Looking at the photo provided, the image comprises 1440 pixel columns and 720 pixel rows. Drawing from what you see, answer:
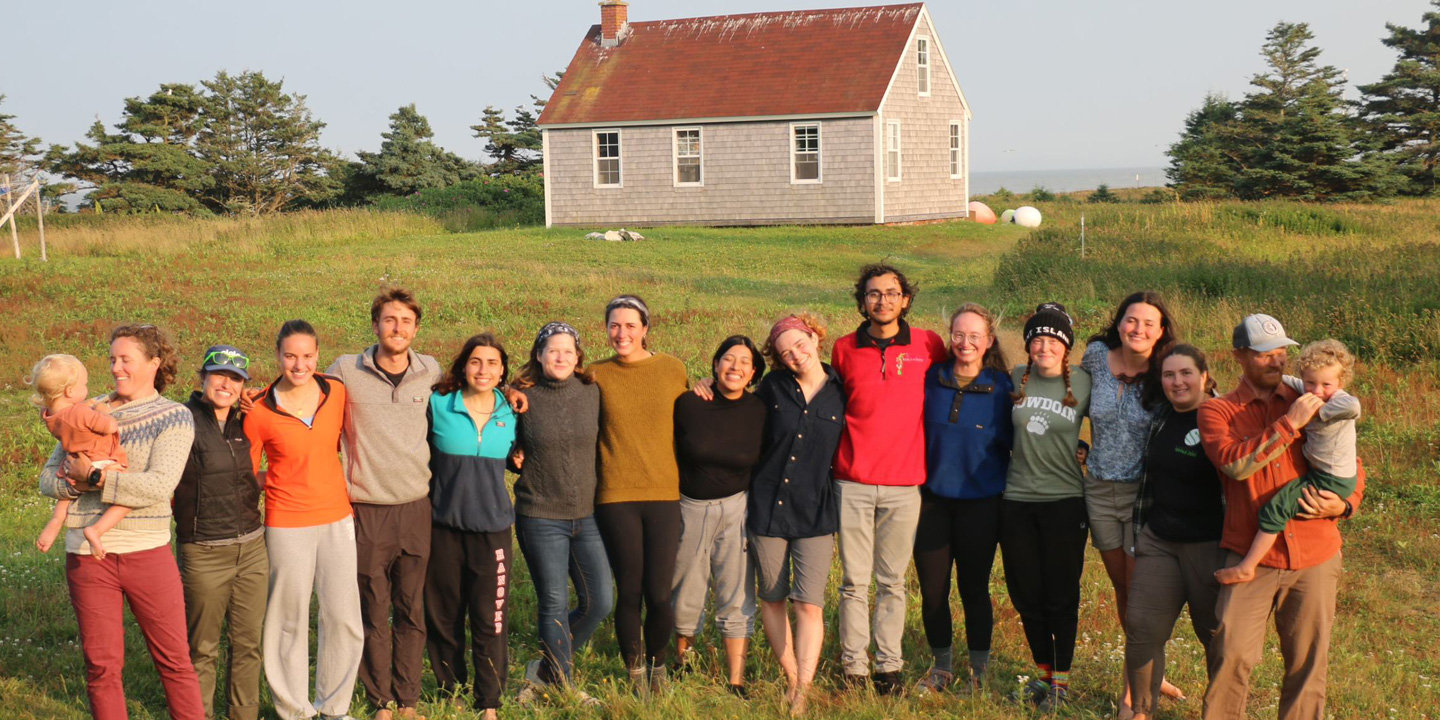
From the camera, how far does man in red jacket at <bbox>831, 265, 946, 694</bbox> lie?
5.30 metres

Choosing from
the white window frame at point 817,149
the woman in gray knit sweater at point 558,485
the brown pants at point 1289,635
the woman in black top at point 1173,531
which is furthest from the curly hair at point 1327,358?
the white window frame at point 817,149

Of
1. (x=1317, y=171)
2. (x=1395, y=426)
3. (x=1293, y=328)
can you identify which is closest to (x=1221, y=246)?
(x=1293, y=328)

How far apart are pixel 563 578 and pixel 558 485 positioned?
1.41ft

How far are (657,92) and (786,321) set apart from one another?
26505 mm

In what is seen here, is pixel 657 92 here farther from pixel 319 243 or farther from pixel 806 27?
pixel 319 243

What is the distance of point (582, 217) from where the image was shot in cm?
3131

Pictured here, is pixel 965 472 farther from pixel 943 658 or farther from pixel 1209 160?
pixel 1209 160

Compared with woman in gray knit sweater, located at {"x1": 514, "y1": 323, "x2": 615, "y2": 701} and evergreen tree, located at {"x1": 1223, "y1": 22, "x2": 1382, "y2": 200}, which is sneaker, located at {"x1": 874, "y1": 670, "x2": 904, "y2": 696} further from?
evergreen tree, located at {"x1": 1223, "y1": 22, "x2": 1382, "y2": 200}

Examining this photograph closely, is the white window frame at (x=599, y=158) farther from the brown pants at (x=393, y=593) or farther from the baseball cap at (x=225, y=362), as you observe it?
the baseball cap at (x=225, y=362)

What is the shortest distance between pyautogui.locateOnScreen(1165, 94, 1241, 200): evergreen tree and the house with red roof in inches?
655

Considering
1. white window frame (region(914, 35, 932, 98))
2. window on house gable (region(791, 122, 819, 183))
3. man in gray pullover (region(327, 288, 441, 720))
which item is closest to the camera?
man in gray pullover (region(327, 288, 441, 720))

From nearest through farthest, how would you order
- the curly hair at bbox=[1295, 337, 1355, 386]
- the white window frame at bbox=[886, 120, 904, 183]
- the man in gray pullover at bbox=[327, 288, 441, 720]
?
the curly hair at bbox=[1295, 337, 1355, 386]
the man in gray pullover at bbox=[327, 288, 441, 720]
the white window frame at bbox=[886, 120, 904, 183]

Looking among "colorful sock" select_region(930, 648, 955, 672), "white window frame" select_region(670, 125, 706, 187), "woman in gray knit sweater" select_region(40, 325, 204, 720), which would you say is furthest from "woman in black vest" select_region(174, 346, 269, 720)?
"white window frame" select_region(670, 125, 706, 187)

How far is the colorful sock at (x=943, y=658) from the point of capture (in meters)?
5.53
